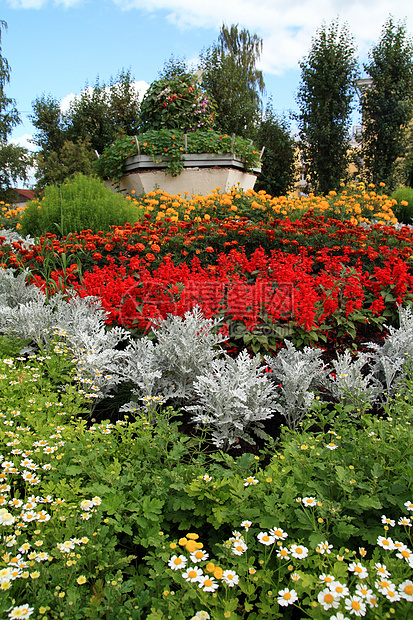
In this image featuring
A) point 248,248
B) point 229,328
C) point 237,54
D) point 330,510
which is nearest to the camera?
point 330,510

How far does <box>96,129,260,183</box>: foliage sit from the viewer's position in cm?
833

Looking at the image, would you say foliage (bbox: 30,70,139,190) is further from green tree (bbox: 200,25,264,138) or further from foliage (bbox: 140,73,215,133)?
foliage (bbox: 140,73,215,133)

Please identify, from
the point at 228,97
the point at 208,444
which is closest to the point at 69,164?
the point at 228,97

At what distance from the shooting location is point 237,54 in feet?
73.8

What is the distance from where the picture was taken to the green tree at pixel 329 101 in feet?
46.0

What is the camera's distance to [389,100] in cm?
1403

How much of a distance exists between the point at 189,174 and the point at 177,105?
1.68 meters

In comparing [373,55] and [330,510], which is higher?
[373,55]

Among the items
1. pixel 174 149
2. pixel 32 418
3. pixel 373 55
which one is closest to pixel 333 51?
pixel 373 55

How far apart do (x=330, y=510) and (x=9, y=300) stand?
3.18 meters

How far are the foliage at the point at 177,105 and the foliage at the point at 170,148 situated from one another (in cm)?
42

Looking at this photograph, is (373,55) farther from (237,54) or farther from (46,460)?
(46,460)

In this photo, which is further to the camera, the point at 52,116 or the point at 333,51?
the point at 52,116

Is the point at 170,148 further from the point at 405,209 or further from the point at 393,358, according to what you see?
the point at 393,358
